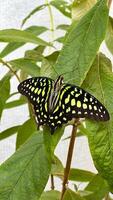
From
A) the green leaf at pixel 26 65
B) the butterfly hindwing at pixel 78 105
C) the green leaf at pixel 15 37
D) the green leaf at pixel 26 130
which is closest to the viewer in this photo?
the butterfly hindwing at pixel 78 105

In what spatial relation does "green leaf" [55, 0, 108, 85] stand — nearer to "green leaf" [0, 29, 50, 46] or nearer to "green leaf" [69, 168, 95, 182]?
"green leaf" [0, 29, 50, 46]

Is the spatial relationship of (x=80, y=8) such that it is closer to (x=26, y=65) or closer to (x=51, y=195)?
(x=26, y=65)

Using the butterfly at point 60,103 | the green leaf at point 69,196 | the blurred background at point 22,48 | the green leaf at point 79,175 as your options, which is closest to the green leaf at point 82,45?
the butterfly at point 60,103

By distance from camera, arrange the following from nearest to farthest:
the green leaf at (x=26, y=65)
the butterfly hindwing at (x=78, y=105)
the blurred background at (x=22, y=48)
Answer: the butterfly hindwing at (x=78, y=105) → the green leaf at (x=26, y=65) → the blurred background at (x=22, y=48)

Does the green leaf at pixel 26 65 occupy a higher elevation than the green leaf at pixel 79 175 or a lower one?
higher

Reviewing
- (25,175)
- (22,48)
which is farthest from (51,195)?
(22,48)

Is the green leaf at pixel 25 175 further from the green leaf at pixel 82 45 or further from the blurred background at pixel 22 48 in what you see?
the blurred background at pixel 22 48

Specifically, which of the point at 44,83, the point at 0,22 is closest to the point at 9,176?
the point at 44,83
